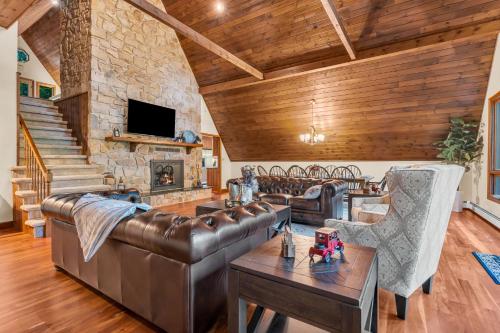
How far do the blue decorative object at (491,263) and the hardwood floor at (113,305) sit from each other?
6cm

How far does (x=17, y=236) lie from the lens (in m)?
3.69

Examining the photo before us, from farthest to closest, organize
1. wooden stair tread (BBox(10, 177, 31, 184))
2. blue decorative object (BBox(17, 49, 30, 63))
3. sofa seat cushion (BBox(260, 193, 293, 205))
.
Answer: blue decorative object (BBox(17, 49, 30, 63))
sofa seat cushion (BBox(260, 193, 293, 205))
wooden stair tread (BBox(10, 177, 31, 184))

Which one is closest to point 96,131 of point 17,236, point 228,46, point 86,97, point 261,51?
point 86,97

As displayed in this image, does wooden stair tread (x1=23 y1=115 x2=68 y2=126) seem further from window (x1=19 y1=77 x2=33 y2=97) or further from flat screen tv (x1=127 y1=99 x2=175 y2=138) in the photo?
window (x1=19 y1=77 x2=33 y2=97)

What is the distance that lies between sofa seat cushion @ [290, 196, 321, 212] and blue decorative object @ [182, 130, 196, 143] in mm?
3678

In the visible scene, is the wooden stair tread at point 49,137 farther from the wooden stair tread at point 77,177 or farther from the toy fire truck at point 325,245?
the toy fire truck at point 325,245

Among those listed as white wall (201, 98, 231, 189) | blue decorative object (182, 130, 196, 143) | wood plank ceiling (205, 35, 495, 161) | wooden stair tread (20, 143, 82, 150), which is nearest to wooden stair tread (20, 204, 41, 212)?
wooden stair tread (20, 143, 82, 150)

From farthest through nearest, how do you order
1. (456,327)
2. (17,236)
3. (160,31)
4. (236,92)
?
(236,92)
(160,31)
(17,236)
(456,327)

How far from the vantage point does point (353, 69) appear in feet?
18.2

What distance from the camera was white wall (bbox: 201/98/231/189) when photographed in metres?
8.27

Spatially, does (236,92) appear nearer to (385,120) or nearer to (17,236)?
(385,120)

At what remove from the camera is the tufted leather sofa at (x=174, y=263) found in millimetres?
1460

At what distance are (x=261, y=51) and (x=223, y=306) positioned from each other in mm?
5671

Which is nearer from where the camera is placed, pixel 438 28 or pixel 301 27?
pixel 438 28
